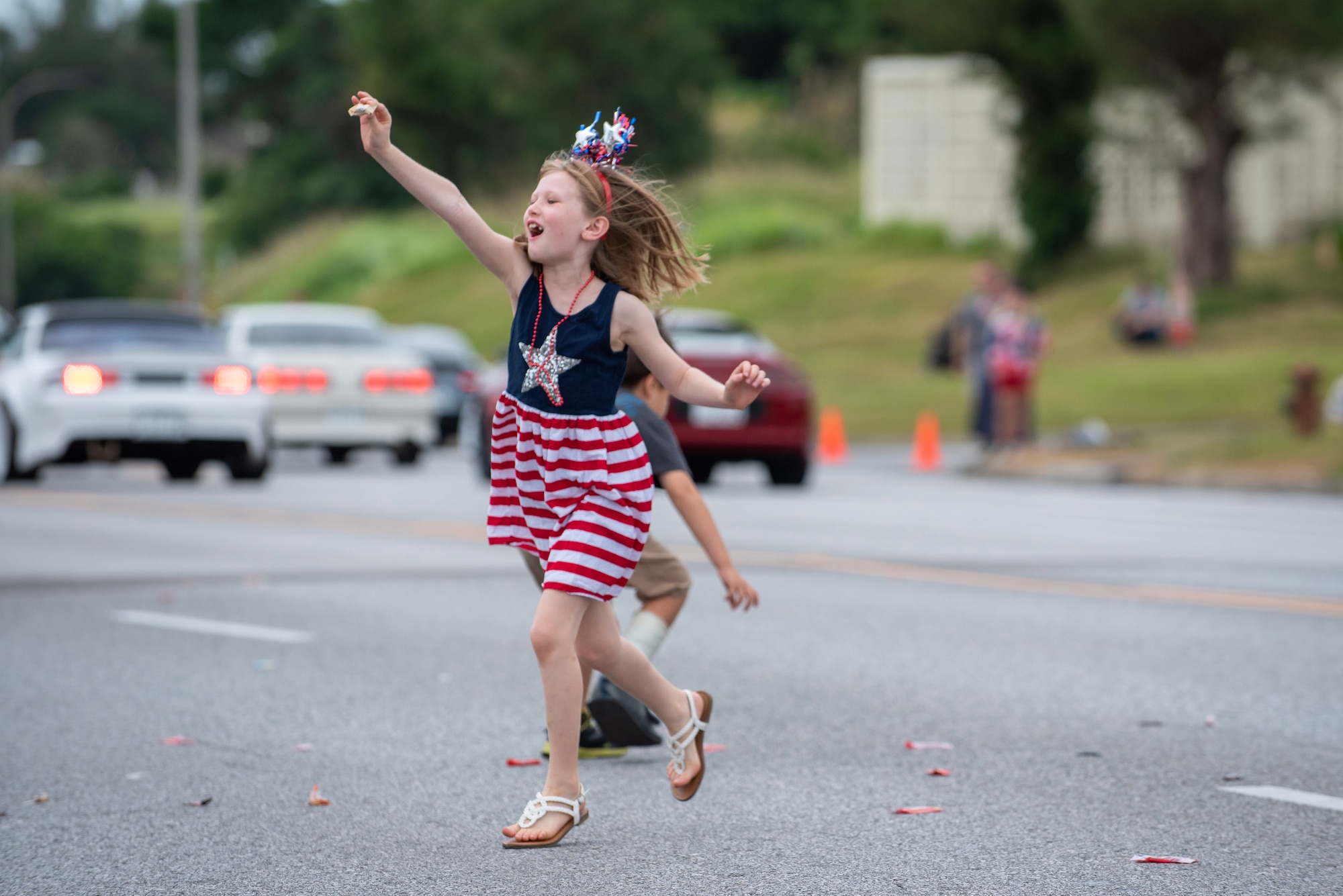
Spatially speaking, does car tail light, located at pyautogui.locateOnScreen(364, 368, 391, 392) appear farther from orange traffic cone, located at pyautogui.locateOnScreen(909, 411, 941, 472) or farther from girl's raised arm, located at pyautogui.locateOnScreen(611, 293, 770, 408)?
girl's raised arm, located at pyautogui.locateOnScreen(611, 293, 770, 408)

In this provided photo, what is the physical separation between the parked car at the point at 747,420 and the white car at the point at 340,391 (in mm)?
2518

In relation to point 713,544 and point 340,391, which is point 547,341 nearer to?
point 713,544

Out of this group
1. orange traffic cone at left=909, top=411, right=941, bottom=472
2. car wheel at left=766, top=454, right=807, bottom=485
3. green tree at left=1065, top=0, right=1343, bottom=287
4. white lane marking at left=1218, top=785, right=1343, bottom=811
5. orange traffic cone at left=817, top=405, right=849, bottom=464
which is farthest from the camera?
green tree at left=1065, top=0, right=1343, bottom=287

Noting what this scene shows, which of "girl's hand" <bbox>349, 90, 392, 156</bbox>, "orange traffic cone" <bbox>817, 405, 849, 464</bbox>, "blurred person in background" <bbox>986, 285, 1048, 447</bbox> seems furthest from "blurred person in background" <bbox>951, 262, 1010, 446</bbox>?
"girl's hand" <bbox>349, 90, 392, 156</bbox>

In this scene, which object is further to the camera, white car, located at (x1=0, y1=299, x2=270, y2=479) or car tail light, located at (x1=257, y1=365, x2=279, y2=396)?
car tail light, located at (x1=257, y1=365, x2=279, y2=396)

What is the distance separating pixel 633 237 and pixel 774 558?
21.9 feet

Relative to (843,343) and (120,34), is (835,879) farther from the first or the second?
(120,34)

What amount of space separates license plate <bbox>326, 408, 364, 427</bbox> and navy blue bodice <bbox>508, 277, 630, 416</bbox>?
1538 cm


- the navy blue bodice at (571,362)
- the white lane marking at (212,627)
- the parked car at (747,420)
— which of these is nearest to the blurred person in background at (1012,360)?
the parked car at (747,420)

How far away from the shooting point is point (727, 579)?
5.78 meters

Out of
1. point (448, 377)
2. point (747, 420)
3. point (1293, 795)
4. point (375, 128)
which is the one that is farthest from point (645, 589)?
point (448, 377)

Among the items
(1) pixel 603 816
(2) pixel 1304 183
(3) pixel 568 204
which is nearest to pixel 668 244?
(3) pixel 568 204

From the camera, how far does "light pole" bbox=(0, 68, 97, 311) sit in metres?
60.6

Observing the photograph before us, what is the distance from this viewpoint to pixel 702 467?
17.7 metres
